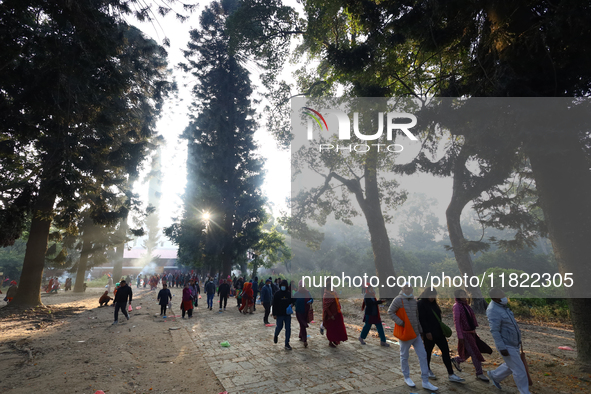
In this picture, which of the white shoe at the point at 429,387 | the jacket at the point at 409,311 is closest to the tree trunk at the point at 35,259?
the jacket at the point at 409,311

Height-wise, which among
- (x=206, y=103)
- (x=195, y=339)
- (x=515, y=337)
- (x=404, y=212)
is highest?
(x=206, y=103)

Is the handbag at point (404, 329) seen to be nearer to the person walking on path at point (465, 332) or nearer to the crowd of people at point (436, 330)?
the crowd of people at point (436, 330)

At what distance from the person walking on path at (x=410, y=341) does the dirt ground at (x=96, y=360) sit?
3047 millimetres

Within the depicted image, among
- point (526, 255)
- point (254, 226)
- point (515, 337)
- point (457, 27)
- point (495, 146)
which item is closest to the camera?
point (515, 337)

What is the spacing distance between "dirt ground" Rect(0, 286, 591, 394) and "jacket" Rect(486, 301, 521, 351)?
1.11 meters

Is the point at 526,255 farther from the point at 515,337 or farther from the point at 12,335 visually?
the point at 12,335

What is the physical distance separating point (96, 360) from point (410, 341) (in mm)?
6533

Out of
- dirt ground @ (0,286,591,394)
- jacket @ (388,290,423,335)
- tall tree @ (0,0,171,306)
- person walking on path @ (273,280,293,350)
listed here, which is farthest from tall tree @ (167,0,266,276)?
jacket @ (388,290,423,335)

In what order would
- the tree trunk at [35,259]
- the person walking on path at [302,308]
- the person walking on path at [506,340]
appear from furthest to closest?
the tree trunk at [35,259]
the person walking on path at [302,308]
the person walking on path at [506,340]

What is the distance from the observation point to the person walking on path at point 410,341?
15.4 ft

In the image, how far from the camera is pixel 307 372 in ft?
18.1

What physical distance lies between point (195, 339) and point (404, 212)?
51135 millimetres

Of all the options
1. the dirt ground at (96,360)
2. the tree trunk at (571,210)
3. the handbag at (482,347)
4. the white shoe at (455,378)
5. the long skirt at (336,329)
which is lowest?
the dirt ground at (96,360)

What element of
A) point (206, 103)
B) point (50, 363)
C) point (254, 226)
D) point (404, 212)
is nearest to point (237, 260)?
point (254, 226)
